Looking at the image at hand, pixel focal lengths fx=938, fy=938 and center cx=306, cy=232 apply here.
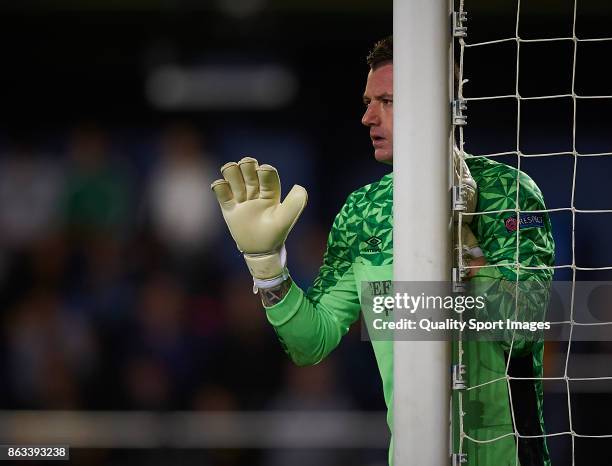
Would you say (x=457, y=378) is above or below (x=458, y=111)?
below

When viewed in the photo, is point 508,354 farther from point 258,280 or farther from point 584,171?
point 584,171

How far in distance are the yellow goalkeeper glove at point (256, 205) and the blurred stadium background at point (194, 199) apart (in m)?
1.56

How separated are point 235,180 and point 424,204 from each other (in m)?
0.32

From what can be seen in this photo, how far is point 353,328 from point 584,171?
891mm

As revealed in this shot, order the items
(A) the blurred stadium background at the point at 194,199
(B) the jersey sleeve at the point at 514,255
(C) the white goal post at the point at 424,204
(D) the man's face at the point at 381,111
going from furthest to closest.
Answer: (A) the blurred stadium background at the point at 194,199
(D) the man's face at the point at 381,111
(B) the jersey sleeve at the point at 514,255
(C) the white goal post at the point at 424,204

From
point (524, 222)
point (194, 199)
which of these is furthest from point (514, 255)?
point (194, 199)

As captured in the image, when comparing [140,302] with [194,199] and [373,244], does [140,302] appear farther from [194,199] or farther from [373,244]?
[373,244]

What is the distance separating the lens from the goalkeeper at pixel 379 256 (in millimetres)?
1335

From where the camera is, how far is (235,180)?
1335mm

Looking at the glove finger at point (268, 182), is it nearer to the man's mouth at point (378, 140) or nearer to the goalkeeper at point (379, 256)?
the goalkeeper at point (379, 256)

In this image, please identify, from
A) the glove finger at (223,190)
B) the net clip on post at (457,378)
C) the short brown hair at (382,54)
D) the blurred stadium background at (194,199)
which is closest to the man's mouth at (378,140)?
the short brown hair at (382,54)

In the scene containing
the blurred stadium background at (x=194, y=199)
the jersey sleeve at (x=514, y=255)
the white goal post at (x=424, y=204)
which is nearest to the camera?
the white goal post at (x=424, y=204)

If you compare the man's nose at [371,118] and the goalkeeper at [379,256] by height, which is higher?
the man's nose at [371,118]

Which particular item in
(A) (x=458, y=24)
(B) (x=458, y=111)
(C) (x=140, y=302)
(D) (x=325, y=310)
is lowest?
(C) (x=140, y=302)
